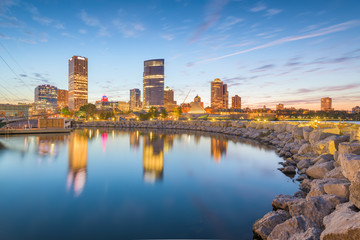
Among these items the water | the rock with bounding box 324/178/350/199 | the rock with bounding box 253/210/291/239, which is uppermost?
the rock with bounding box 324/178/350/199

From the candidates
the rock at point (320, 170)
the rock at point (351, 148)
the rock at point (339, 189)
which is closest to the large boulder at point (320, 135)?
the rock at point (320, 170)

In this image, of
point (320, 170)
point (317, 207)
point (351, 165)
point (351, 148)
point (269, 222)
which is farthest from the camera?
point (320, 170)

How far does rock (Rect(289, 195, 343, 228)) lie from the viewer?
5051 mm

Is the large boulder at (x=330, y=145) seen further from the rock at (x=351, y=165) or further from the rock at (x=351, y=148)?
the rock at (x=351, y=165)

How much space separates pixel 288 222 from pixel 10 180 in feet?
43.9

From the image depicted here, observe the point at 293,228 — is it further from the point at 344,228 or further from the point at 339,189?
the point at 339,189

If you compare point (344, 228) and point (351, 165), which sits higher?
point (351, 165)

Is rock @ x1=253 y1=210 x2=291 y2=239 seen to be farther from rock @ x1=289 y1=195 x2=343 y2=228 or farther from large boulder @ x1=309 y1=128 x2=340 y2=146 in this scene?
large boulder @ x1=309 y1=128 x2=340 y2=146

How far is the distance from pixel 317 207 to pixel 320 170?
211 inches

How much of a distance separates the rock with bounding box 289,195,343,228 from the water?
1654 mm

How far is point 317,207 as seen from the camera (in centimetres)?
519

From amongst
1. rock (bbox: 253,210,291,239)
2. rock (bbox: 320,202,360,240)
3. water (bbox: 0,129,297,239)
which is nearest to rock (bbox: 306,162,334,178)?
water (bbox: 0,129,297,239)

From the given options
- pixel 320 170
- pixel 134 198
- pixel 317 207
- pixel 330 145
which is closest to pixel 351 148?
pixel 320 170

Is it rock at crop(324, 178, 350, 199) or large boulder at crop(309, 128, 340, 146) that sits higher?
large boulder at crop(309, 128, 340, 146)
